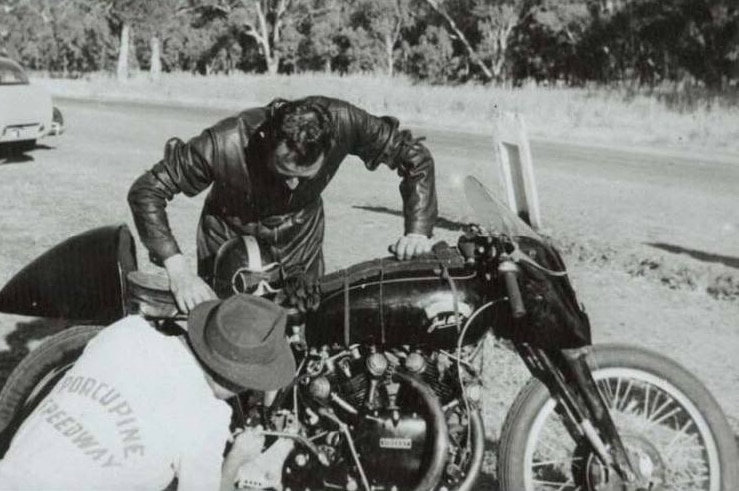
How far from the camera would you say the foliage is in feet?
133

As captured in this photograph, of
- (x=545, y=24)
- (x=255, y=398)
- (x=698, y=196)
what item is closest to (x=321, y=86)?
(x=545, y=24)

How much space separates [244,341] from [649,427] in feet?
5.30

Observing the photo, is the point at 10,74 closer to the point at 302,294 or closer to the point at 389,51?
the point at 302,294

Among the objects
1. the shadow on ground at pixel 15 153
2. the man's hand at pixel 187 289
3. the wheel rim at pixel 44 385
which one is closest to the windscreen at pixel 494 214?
the man's hand at pixel 187 289

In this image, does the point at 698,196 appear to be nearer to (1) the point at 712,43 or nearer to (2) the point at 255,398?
(2) the point at 255,398

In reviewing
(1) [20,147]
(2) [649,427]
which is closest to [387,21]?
(1) [20,147]

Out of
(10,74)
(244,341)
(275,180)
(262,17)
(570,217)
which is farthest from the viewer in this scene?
(262,17)

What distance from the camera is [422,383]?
3170 millimetres

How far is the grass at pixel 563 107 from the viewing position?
19.8 metres

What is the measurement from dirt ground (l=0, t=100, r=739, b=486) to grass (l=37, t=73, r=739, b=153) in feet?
7.72

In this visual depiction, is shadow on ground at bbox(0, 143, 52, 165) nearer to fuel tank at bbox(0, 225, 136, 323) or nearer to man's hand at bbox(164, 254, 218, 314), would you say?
fuel tank at bbox(0, 225, 136, 323)

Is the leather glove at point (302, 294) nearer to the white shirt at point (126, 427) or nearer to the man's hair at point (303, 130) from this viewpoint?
the man's hair at point (303, 130)

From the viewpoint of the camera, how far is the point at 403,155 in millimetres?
4066

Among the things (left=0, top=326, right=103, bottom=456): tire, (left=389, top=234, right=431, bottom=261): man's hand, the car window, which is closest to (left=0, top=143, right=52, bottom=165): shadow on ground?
the car window
